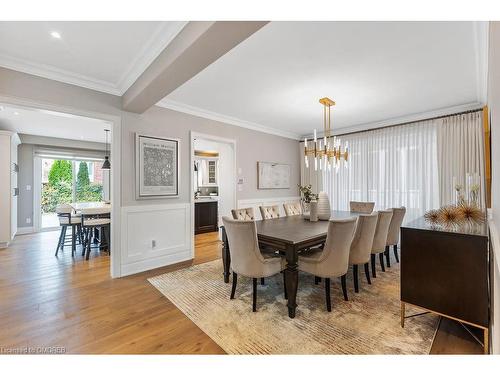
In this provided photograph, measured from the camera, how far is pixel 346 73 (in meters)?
2.76

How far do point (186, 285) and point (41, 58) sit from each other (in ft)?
9.66

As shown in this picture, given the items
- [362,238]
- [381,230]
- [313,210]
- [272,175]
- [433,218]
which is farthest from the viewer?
[272,175]

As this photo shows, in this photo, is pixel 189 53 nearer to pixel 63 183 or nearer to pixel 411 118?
pixel 411 118

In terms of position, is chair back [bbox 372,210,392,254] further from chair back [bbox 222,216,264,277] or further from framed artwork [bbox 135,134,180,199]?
framed artwork [bbox 135,134,180,199]

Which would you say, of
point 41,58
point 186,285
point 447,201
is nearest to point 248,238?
point 186,285

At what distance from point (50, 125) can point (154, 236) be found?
3.95 metres

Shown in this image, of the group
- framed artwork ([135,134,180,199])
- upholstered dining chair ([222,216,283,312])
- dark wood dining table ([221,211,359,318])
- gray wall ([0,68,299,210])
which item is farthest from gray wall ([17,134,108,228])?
upholstered dining chair ([222,216,283,312])

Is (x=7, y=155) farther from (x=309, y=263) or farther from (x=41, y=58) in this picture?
(x=309, y=263)

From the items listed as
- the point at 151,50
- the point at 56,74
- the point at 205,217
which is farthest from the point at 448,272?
the point at 205,217

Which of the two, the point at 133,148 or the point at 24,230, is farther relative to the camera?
the point at 24,230

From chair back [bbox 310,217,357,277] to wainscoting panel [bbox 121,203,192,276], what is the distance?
94.8 inches

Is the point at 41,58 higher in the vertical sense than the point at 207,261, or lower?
higher
